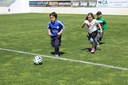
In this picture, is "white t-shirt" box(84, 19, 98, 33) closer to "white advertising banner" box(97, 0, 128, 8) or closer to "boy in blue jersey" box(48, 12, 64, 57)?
"boy in blue jersey" box(48, 12, 64, 57)

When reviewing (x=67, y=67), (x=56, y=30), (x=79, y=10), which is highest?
(x=56, y=30)

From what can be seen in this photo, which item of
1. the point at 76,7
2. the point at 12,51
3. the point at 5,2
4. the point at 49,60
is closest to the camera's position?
the point at 49,60

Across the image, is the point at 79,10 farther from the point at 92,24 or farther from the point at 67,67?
the point at 67,67

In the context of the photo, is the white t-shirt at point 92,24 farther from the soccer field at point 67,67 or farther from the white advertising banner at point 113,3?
the white advertising banner at point 113,3

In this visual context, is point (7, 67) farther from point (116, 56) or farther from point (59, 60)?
point (116, 56)

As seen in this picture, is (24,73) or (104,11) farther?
(104,11)

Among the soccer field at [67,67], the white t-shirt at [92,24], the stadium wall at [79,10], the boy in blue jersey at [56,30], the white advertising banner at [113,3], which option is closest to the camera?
the soccer field at [67,67]

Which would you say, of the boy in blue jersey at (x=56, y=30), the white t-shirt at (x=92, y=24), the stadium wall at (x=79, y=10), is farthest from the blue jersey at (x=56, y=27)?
the stadium wall at (x=79, y=10)

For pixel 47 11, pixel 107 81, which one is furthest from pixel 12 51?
pixel 47 11

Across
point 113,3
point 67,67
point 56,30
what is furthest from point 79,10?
point 67,67

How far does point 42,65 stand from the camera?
9500mm

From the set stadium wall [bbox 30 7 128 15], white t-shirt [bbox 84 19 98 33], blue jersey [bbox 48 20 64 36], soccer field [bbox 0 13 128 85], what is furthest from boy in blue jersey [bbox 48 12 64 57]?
stadium wall [bbox 30 7 128 15]

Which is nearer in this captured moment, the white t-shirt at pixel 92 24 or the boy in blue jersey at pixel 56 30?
the boy in blue jersey at pixel 56 30

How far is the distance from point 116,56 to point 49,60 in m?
2.55
